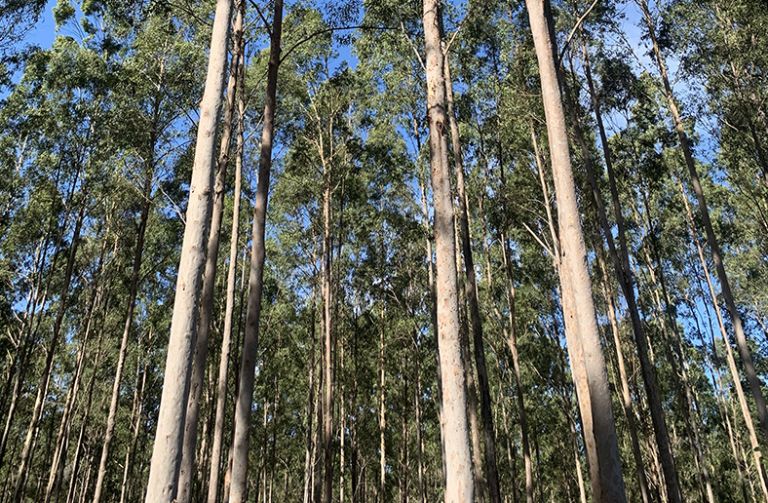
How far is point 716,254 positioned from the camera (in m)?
10.8

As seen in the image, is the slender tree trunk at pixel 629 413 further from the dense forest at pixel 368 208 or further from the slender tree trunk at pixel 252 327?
the slender tree trunk at pixel 252 327

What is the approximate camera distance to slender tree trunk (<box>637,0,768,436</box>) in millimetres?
9977

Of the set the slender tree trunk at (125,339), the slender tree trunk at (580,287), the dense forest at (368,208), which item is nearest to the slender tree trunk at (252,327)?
the dense forest at (368,208)

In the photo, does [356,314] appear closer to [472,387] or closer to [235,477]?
[472,387]

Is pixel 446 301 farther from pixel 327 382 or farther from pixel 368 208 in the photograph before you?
pixel 368 208

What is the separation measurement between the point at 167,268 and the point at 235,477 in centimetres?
1279

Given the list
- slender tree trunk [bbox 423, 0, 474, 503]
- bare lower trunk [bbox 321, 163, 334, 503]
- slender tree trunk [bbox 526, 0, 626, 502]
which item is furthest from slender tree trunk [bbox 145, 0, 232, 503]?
bare lower trunk [bbox 321, 163, 334, 503]

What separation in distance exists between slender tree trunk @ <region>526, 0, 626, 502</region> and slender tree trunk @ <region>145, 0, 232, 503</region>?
3.16m

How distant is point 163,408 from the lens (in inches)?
132

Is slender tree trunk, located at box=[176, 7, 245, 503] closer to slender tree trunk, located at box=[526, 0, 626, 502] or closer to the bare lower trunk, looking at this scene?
slender tree trunk, located at box=[526, 0, 626, 502]

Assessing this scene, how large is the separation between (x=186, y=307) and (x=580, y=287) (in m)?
3.31

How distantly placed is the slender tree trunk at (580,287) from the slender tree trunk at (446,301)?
1073mm

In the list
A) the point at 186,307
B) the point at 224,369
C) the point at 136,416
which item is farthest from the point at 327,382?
the point at 136,416

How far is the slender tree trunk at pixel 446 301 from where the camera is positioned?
13.2 feet
